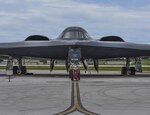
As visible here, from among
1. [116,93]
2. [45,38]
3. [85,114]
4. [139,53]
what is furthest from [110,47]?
[85,114]

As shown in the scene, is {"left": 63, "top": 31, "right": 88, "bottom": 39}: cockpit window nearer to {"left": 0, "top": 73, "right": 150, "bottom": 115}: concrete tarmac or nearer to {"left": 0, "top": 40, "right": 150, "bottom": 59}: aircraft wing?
{"left": 0, "top": 40, "right": 150, "bottom": 59}: aircraft wing

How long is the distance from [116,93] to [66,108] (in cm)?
493

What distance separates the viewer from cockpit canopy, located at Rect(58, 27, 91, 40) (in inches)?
1175

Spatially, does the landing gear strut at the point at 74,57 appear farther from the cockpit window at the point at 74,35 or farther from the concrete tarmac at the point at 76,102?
the concrete tarmac at the point at 76,102

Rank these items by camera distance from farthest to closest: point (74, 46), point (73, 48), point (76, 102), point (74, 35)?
1. point (74, 35)
2. point (73, 48)
3. point (74, 46)
4. point (76, 102)

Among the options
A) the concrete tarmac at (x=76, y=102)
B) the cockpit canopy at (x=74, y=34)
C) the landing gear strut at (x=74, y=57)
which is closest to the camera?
the concrete tarmac at (x=76, y=102)

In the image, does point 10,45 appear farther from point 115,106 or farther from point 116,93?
point 115,106

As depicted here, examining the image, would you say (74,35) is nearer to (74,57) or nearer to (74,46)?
(74,46)

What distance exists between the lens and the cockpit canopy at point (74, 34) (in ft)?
97.9

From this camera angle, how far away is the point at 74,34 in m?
30.1

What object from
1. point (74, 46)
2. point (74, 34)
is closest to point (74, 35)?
point (74, 34)

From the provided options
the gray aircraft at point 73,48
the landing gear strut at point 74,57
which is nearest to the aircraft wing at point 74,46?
the gray aircraft at point 73,48

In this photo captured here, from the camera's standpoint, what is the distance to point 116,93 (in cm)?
1695

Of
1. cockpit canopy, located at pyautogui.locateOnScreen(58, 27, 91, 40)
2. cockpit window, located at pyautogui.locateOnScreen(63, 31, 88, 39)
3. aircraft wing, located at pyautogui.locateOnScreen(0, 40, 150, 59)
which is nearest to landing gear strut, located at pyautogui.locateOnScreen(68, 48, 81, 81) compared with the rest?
aircraft wing, located at pyautogui.locateOnScreen(0, 40, 150, 59)
